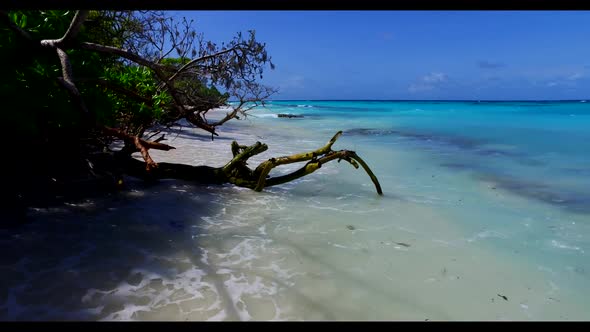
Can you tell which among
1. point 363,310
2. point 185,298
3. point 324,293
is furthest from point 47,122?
point 363,310

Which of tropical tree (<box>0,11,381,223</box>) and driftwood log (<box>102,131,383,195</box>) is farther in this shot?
driftwood log (<box>102,131,383,195</box>)

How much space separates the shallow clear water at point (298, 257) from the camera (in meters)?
2.82

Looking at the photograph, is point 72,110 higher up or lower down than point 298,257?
higher up

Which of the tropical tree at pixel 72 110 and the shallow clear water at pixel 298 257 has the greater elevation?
the tropical tree at pixel 72 110

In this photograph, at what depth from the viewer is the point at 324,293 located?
3.07m

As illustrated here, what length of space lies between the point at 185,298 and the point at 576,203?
7.05 metres

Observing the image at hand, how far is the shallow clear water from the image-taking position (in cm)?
282

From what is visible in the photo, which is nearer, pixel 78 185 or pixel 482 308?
pixel 482 308

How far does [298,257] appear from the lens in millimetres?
3752

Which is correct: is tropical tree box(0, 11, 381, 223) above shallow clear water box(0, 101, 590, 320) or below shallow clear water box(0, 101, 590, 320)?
above

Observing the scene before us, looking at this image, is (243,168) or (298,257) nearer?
(298,257)

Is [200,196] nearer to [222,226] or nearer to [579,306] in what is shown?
[222,226]

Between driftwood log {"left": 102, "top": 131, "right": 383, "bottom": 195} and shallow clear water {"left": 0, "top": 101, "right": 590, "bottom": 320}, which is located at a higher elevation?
driftwood log {"left": 102, "top": 131, "right": 383, "bottom": 195}

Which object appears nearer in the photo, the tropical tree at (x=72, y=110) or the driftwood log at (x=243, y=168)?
the tropical tree at (x=72, y=110)
